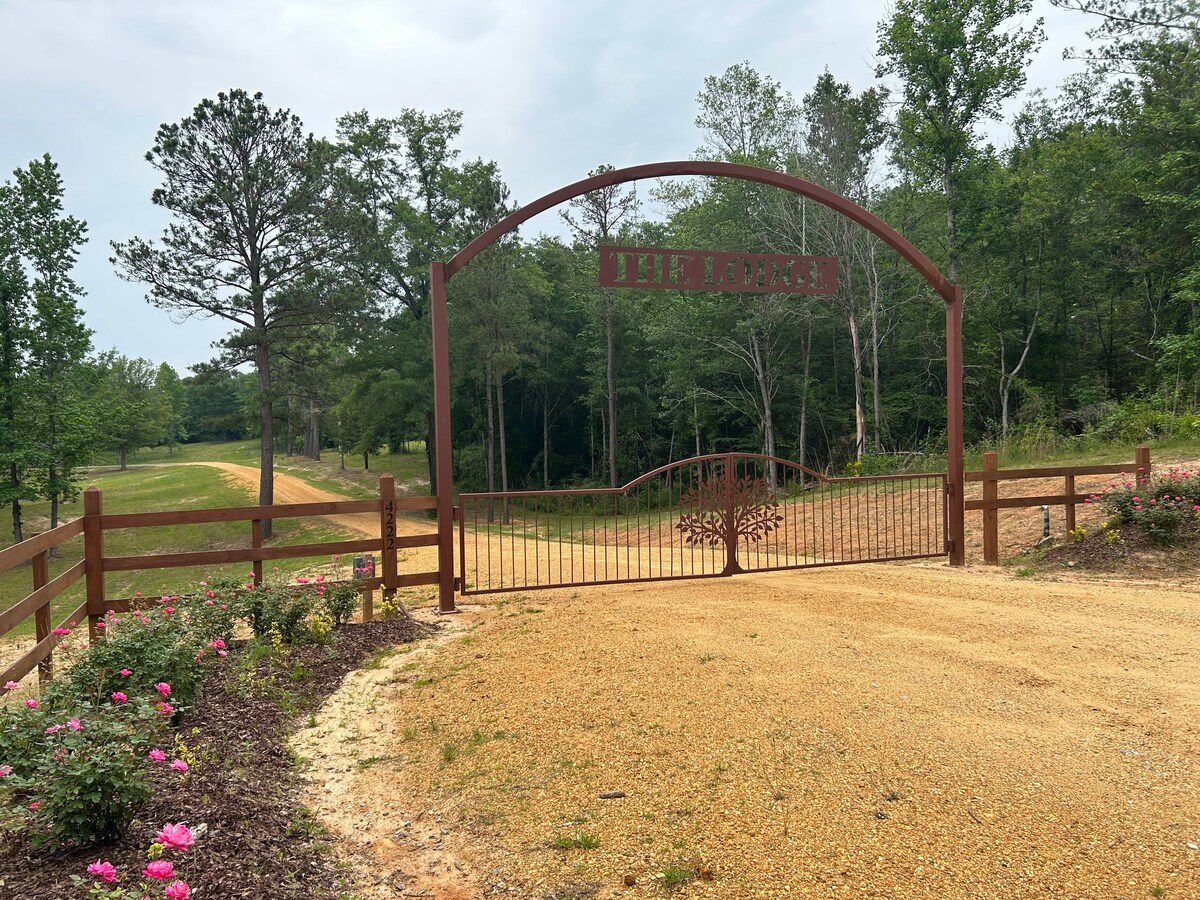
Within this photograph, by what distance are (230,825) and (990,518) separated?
829cm

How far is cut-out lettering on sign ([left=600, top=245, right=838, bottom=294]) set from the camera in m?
6.92

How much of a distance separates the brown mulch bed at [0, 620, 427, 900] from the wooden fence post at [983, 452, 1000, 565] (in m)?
7.55

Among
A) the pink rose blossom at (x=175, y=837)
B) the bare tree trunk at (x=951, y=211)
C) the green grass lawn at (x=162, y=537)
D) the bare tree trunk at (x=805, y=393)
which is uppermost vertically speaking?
the bare tree trunk at (x=951, y=211)

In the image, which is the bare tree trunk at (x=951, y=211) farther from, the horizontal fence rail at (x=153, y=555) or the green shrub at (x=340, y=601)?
the green shrub at (x=340, y=601)

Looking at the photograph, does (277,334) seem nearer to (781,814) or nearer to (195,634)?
→ (195,634)

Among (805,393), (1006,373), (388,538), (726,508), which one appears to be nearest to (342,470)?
(805,393)

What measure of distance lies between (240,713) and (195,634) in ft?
2.85

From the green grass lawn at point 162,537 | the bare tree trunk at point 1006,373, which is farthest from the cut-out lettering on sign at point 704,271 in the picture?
the bare tree trunk at point 1006,373

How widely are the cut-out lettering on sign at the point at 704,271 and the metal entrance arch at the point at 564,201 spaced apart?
0.67m

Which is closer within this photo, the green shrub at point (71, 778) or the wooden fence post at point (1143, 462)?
the green shrub at point (71, 778)

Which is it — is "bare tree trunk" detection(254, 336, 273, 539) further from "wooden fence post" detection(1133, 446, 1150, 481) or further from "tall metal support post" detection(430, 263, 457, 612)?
"wooden fence post" detection(1133, 446, 1150, 481)

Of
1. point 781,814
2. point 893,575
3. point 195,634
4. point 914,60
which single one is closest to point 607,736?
point 781,814

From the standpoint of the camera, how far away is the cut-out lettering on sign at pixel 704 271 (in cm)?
692

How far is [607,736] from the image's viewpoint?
3.56 meters
